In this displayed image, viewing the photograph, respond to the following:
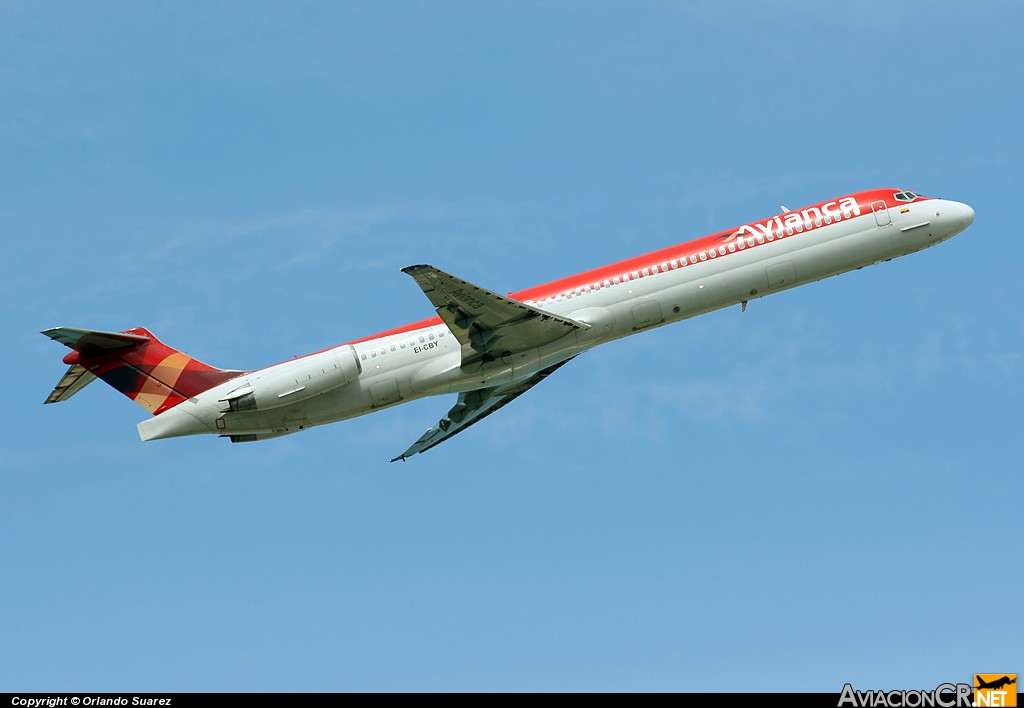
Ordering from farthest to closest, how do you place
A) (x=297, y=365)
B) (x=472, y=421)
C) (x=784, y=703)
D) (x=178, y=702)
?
(x=472, y=421) < (x=297, y=365) < (x=178, y=702) < (x=784, y=703)

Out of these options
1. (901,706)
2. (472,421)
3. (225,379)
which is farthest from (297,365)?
(901,706)

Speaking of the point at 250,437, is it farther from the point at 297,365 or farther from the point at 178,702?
the point at 178,702

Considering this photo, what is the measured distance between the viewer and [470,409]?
53625 millimetres

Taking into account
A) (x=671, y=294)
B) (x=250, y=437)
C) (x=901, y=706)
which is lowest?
(x=901, y=706)

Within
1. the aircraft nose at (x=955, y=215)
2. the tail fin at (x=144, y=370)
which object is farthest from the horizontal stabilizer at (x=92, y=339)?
the aircraft nose at (x=955, y=215)

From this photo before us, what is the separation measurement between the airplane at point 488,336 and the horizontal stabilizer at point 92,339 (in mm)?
49

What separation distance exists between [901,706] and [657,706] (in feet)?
19.4

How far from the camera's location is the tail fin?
4666 centimetres

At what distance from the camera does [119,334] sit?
1844 inches

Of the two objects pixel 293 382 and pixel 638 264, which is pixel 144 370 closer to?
pixel 293 382

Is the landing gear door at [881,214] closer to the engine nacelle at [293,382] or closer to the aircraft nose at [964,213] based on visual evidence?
the aircraft nose at [964,213]

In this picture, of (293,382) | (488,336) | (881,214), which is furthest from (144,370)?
(881,214)

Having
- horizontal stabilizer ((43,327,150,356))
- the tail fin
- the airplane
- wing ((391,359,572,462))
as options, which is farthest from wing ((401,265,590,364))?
horizontal stabilizer ((43,327,150,356))

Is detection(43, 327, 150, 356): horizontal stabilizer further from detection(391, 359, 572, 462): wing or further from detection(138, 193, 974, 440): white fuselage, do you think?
detection(391, 359, 572, 462): wing
